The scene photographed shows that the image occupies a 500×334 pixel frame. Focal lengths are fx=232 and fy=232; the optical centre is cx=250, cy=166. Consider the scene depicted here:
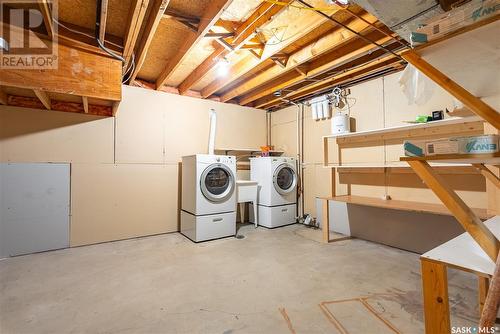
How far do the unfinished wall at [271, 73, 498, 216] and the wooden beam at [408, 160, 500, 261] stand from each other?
6.55 ft

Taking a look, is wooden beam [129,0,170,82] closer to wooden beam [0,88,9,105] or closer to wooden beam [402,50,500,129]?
wooden beam [0,88,9,105]

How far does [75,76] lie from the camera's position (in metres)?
2.34

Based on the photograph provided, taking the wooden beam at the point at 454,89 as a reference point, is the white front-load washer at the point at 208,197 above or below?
below

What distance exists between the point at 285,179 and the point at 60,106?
3.53 meters

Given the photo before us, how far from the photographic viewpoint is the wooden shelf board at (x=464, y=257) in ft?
2.57

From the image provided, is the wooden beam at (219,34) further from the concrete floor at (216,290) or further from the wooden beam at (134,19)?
the concrete floor at (216,290)

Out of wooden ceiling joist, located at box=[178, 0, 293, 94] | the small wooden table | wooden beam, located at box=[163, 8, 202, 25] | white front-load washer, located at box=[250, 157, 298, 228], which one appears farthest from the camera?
white front-load washer, located at box=[250, 157, 298, 228]

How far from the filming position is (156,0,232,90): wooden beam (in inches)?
72.6

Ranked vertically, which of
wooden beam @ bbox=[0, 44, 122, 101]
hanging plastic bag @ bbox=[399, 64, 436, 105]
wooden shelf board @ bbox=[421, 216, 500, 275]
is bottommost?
wooden shelf board @ bbox=[421, 216, 500, 275]

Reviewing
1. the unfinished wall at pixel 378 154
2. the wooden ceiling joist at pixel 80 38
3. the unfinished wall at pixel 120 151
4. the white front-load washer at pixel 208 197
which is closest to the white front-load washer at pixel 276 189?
the unfinished wall at pixel 378 154

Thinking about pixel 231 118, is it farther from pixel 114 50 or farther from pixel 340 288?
pixel 340 288

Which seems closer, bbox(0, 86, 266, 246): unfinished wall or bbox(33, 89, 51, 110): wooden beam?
bbox(33, 89, 51, 110): wooden beam

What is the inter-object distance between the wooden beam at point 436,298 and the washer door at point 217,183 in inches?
107

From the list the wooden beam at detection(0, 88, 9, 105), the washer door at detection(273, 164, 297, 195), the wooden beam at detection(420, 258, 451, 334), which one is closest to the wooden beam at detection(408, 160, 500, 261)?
the wooden beam at detection(420, 258, 451, 334)
